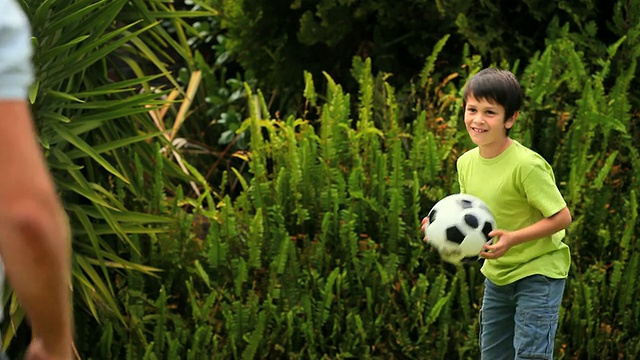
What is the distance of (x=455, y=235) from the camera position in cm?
429

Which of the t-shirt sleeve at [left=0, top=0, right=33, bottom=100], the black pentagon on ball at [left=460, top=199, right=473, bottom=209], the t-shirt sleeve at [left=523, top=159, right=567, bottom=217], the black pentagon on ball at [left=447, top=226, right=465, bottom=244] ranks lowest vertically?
the black pentagon on ball at [left=447, top=226, right=465, bottom=244]

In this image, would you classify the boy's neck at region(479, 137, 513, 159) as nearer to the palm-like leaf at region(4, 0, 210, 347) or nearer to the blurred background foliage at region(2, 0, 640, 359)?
the blurred background foliage at region(2, 0, 640, 359)

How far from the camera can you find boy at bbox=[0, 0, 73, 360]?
4.92 feet

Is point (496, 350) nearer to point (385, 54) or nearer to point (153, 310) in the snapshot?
point (153, 310)

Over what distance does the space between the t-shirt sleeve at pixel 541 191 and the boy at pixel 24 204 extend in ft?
9.45

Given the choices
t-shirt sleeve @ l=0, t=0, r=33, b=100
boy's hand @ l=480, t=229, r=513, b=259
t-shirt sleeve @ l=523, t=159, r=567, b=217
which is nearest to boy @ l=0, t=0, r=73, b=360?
t-shirt sleeve @ l=0, t=0, r=33, b=100

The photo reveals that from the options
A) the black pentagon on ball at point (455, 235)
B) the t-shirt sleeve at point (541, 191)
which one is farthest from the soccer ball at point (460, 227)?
the t-shirt sleeve at point (541, 191)

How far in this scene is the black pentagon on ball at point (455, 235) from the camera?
4273 millimetres

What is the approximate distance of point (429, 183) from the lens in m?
5.96

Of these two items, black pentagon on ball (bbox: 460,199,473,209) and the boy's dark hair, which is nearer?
black pentagon on ball (bbox: 460,199,473,209)

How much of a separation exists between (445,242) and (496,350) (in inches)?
25.4

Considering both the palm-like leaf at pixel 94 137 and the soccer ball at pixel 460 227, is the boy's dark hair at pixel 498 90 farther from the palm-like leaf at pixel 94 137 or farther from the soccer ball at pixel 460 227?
the palm-like leaf at pixel 94 137

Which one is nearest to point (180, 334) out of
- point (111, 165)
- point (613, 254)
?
point (111, 165)

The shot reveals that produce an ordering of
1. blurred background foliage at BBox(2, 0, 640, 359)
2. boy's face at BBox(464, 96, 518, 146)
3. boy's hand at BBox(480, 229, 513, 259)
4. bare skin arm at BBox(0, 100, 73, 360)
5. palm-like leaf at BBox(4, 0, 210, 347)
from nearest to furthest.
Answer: bare skin arm at BBox(0, 100, 73, 360), boy's hand at BBox(480, 229, 513, 259), boy's face at BBox(464, 96, 518, 146), palm-like leaf at BBox(4, 0, 210, 347), blurred background foliage at BBox(2, 0, 640, 359)
